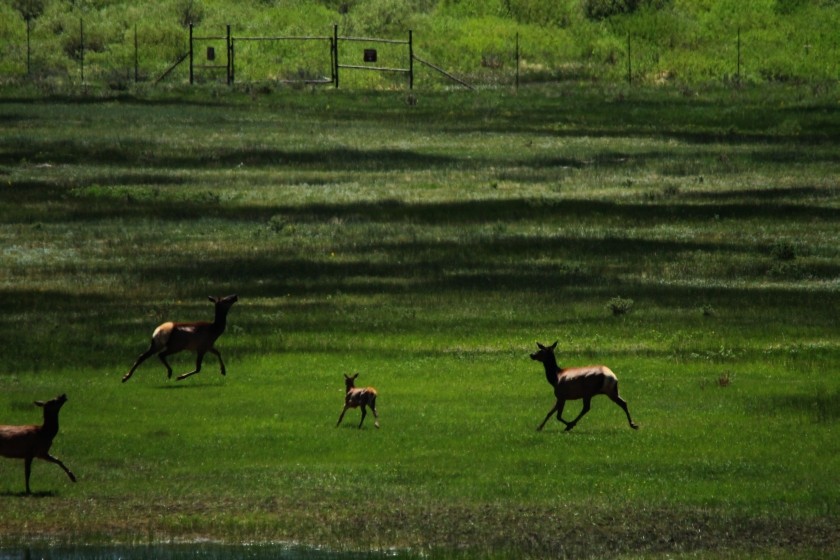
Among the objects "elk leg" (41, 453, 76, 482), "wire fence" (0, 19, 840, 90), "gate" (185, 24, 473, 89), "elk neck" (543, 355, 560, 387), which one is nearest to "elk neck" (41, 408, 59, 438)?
"elk leg" (41, 453, 76, 482)

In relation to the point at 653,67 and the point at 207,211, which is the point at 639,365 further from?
the point at 653,67

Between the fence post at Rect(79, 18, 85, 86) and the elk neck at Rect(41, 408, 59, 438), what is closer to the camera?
the elk neck at Rect(41, 408, 59, 438)

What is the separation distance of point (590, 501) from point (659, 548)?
5.72 feet

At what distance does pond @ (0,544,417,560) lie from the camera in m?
19.9

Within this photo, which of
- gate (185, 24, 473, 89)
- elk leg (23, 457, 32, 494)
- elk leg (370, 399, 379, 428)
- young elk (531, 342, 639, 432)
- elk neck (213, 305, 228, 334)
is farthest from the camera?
gate (185, 24, 473, 89)

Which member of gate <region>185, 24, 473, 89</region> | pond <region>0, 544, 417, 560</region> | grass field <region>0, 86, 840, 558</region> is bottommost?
pond <region>0, 544, 417, 560</region>

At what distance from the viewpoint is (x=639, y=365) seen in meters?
31.6

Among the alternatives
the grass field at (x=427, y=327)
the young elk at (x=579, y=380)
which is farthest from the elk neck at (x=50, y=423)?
the young elk at (x=579, y=380)

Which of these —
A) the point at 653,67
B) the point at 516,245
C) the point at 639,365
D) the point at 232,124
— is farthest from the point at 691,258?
the point at 653,67

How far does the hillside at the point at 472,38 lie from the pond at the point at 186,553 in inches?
3018

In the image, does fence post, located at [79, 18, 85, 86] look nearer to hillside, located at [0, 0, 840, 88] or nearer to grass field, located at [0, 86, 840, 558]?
hillside, located at [0, 0, 840, 88]

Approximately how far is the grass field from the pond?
8.5 inches

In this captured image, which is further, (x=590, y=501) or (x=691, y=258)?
(x=691, y=258)

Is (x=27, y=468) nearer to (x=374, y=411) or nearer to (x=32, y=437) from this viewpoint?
(x=32, y=437)
